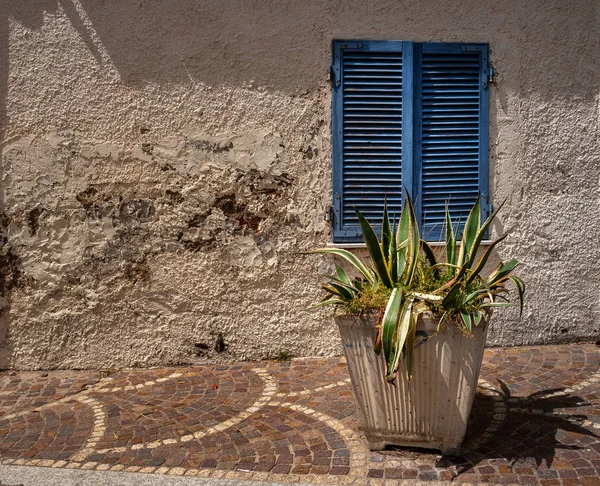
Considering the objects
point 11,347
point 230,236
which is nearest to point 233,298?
point 230,236

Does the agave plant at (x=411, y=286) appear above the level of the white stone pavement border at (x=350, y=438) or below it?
above

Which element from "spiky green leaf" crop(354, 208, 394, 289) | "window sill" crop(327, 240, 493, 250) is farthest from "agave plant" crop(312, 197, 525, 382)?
"window sill" crop(327, 240, 493, 250)

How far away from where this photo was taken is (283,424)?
4309 mm

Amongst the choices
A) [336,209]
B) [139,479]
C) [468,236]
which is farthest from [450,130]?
[139,479]

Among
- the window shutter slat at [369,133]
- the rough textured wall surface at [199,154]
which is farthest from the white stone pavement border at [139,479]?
the window shutter slat at [369,133]

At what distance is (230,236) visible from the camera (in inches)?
216

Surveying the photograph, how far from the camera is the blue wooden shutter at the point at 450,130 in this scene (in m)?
5.50

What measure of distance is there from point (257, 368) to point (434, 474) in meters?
2.09

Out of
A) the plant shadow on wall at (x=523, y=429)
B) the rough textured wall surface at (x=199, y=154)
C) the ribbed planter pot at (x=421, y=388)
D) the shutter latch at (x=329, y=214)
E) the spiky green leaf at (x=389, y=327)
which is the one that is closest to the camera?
the spiky green leaf at (x=389, y=327)

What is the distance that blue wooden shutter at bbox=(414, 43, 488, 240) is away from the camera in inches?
216

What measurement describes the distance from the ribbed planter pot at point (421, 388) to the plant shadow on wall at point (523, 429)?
0.66 ft

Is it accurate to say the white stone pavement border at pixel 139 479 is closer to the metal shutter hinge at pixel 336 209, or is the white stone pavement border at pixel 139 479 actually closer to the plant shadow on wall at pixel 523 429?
the plant shadow on wall at pixel 523 429

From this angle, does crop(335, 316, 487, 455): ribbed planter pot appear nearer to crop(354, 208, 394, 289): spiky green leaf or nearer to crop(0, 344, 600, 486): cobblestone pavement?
crop(0, 344, 600, 486): cobblestone pavement

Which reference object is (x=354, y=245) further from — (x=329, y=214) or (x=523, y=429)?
(x=523, y=429)
